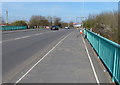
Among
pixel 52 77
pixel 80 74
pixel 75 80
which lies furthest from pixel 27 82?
→ pixel 80 74

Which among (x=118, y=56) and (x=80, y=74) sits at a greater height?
(x=118, y=56)

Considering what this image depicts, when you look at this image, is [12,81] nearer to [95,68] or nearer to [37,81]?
[37,81]

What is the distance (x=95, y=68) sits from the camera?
7.66 m

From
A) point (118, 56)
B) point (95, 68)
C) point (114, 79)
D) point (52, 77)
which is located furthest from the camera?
point (95, 68)

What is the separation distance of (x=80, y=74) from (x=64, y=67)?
1238 mm

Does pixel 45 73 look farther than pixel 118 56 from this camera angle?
Yes

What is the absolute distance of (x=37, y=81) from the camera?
586 cm

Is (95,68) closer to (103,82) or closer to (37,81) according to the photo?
(103,82)

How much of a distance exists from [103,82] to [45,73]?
219 cm

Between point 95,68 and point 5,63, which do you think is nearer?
point 95,68

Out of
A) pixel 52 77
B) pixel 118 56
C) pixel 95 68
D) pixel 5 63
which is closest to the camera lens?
pixel 118 56

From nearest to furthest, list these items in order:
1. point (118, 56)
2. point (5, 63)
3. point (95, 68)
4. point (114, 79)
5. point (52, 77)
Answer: point (118, 56) → point (114, 79) → point (52, 77) → point (95, 68) → point (5, 63)

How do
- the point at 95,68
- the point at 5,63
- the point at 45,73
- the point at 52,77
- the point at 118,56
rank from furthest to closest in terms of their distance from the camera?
the point at 5,63 → the point at 95,68 → the point at 45,73 → the point at 52,77 → the point at 118,56

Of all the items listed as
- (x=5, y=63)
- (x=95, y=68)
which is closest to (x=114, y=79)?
(x=95, y=68)
